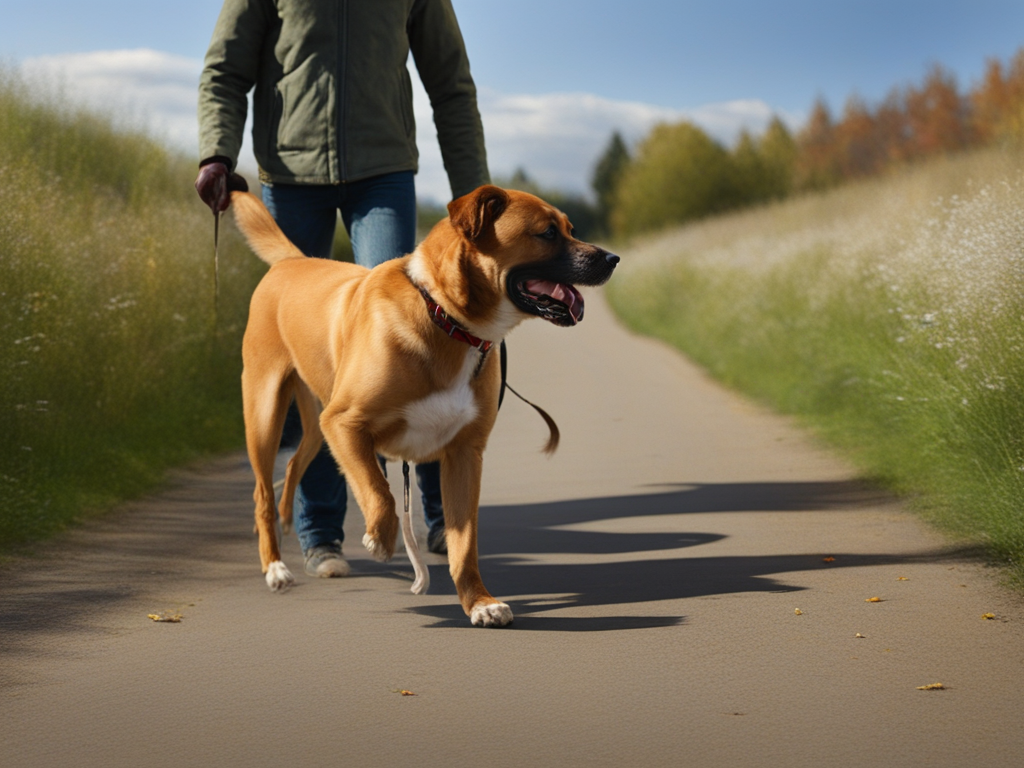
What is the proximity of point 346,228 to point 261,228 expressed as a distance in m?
0.40

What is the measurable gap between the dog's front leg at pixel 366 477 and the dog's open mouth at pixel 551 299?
0.78 m

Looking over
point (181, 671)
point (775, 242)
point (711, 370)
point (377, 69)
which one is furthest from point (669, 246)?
point (181, 671)

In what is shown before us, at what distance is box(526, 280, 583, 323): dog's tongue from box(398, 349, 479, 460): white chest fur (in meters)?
0.34

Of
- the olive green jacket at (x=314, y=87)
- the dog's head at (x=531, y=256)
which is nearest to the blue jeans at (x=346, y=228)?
the olive green jacket at (x=314, y=87)

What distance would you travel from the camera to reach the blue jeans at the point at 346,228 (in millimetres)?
5691

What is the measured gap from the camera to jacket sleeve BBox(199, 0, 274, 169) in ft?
18.9

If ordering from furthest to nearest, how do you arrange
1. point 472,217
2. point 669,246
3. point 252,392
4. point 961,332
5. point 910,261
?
point 669,246, point 910,261, point 961,332, point 252,392, point 472,217

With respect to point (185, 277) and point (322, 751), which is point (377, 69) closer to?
point (322, 751)

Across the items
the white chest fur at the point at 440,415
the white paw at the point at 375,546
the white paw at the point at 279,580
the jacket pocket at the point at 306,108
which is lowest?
the white paw at the point at 279,580

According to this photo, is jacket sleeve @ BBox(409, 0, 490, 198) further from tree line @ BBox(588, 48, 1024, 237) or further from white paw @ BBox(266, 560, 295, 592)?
tree line @ BBox(588, 48, 1024, 237)

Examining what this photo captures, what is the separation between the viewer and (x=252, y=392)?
18.2ft

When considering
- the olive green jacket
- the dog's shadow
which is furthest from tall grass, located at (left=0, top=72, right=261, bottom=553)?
the dog's shadow

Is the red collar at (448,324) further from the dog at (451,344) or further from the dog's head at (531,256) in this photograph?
the dog's head at (531,256)

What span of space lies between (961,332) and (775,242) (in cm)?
1436
